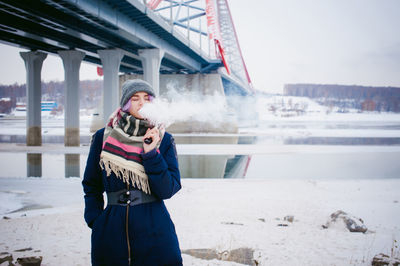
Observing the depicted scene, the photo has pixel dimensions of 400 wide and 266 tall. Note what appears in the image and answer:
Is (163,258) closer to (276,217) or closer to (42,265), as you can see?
(42,265)

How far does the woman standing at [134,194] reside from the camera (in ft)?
7.51

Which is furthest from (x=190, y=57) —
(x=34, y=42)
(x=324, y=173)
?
(x=324, y=173)

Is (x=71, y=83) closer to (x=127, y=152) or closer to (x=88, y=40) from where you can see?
(x=88, y=40)

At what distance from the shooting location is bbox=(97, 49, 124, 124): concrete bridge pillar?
1023 inches

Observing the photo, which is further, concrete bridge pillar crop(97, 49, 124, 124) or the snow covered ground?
concrete bridge pillar crop(97, 49, 124, 124)

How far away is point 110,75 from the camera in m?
26.3

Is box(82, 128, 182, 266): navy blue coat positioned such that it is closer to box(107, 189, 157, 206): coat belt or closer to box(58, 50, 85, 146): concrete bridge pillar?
box(107, 189, 157, 206): coat belt

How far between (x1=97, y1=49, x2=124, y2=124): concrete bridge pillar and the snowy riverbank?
1564 centimetres

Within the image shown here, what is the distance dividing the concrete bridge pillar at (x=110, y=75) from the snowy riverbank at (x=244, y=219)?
15636mm

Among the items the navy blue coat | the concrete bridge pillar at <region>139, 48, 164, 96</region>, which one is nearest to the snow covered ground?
the navy blue coat

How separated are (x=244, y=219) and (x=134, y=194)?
15.9ft

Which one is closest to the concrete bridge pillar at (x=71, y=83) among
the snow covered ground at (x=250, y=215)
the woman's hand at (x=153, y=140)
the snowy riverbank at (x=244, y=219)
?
the snow covered ground at (x=250, y=215)

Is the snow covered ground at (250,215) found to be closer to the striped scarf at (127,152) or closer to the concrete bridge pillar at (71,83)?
the striped scarf at (127,152)

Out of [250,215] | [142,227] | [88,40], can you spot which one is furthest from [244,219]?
[88,40]
